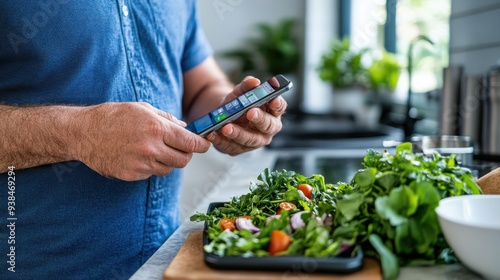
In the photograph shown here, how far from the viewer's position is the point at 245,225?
2.50 ft

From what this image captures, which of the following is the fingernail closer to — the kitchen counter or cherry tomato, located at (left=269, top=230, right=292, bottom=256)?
the kitchen counter

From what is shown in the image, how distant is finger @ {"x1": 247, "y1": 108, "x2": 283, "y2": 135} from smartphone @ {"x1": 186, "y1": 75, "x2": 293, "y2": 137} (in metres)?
0.03

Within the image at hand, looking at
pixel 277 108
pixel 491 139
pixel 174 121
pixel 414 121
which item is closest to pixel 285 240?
pixel 174 121

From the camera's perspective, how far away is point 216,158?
2.76 meters

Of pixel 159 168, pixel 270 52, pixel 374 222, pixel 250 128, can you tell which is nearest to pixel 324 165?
pixel 250 128

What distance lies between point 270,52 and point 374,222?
155 inches

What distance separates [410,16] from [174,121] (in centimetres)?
244

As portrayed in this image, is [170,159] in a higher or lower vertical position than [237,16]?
lower

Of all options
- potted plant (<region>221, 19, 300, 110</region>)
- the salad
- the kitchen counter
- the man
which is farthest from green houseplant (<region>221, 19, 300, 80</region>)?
the salad

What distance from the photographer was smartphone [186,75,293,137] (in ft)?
3.07

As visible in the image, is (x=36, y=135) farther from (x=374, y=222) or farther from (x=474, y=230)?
(x=474, y=230)

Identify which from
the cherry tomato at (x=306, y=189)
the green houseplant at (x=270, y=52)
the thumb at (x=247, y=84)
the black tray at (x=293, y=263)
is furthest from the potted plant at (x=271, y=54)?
the black tray at (x=293, y=263)

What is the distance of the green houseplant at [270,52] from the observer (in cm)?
452

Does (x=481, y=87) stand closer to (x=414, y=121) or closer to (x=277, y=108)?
(x=414, y=121)
